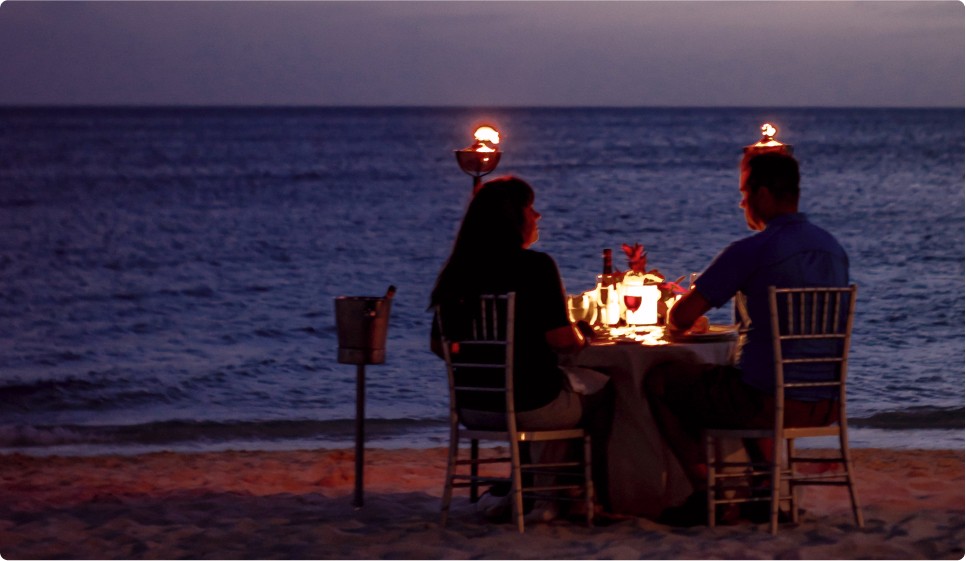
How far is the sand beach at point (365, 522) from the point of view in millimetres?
4344

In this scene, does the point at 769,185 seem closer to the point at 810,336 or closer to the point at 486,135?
the point at 810,336

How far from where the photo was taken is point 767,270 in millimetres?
4371

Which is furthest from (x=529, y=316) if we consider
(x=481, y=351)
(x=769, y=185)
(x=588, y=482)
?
(x=769, y=185)

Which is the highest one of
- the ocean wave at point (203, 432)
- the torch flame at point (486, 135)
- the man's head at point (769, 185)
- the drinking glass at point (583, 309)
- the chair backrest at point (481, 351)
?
the torch flame at point (486, 135)

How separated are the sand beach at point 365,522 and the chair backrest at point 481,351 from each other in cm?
45

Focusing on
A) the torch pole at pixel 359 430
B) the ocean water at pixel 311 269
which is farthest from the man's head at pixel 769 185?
the ocean water at pixel 311 269

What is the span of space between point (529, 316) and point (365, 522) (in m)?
1.05

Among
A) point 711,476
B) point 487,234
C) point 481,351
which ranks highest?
point 487,234

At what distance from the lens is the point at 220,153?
56312 millimetres

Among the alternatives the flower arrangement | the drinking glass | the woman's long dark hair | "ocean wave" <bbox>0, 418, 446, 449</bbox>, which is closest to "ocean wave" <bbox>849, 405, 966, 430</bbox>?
"ocean wave" <bbox>0, 418, 446, 449</bbox>

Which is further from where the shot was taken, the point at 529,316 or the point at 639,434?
the point at 639,434

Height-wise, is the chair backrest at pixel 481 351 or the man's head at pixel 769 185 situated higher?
the man's head at pixel 769 185

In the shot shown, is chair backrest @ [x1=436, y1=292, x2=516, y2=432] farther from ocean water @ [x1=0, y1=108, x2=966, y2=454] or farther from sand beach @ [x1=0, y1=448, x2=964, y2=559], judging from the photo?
ocean water @ [x1=0, y1=108, x2=966, y2=454]

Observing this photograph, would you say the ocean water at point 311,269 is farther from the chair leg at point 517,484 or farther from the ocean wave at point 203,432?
the chair leg at point 517,484
